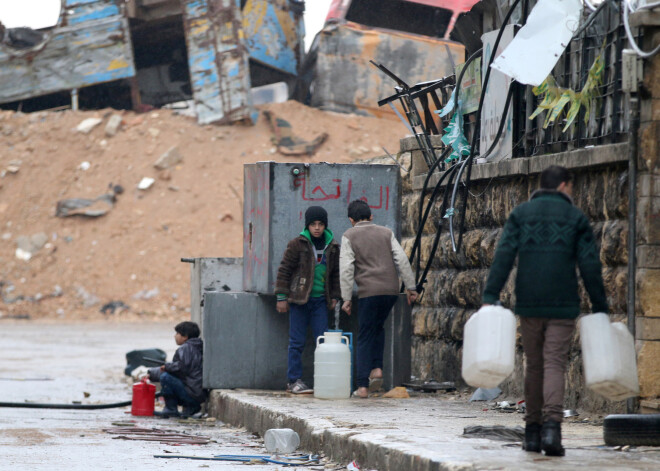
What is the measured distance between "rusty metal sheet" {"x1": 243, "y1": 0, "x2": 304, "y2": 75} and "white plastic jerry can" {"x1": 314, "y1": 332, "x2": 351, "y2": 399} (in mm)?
29836

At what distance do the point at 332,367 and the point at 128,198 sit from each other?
28572mm

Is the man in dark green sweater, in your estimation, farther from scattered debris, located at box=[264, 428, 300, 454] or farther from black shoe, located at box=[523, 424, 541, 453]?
scattered debris, located at box=[264, 428, 300, 454]

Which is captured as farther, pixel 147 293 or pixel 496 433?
pixel 147 293

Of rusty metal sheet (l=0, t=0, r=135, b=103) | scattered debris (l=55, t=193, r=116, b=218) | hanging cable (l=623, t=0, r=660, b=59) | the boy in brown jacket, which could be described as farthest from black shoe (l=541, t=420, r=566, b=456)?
rusty metal sheet (l=0, t=0, r=135, b=103)

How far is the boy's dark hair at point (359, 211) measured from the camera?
999cm

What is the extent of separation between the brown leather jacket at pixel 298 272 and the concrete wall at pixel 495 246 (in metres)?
1.43

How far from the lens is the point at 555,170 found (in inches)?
239

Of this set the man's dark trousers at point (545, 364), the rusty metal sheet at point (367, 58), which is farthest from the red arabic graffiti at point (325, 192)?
the rusty metal sheet at point (367, 58)

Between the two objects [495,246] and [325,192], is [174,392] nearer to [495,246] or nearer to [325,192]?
[325,192]

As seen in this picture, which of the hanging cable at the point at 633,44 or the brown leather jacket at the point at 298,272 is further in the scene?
the brown leather jacket at the point at 298,272

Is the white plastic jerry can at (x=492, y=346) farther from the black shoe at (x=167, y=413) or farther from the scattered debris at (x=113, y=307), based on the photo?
the scattered debris at (x=113, y=307)

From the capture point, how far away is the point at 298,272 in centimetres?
1020

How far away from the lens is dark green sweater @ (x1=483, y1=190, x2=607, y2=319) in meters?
5.86

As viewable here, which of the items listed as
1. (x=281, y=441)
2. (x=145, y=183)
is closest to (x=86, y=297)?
(x=145, y=183)
